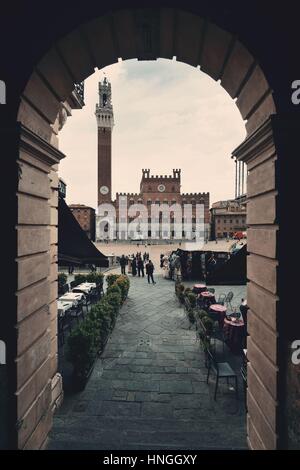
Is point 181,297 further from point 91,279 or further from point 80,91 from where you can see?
point 80,91

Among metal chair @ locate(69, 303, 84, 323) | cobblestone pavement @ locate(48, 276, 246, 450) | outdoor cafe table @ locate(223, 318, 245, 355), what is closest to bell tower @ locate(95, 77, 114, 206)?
metal chair @ locate(69, 303, 84, 323)

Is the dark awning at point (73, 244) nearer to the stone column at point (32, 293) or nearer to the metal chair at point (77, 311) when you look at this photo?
the stone column at point (32, 293)

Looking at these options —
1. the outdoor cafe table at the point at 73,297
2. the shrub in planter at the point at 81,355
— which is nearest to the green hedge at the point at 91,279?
the outdoor cafe table at the point at 73,297

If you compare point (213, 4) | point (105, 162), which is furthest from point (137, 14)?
point (105, 162)

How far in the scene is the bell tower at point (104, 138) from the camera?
73.0m

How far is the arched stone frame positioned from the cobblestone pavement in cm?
80

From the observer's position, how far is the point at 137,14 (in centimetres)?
323

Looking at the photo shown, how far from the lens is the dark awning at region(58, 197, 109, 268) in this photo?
592 centimetres

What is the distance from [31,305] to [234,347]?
6.12 m

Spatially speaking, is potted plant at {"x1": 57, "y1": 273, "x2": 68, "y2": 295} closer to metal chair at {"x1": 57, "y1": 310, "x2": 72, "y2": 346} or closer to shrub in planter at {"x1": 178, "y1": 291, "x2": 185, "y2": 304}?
metal chair at {"x1": 57, "y1": 310, "x2": 72, "y2": 346}

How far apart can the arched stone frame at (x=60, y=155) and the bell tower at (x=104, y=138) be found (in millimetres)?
70486

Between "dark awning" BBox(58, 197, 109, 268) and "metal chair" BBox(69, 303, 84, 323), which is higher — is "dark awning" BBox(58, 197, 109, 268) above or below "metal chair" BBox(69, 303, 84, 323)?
above

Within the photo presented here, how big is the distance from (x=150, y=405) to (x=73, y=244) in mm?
3595

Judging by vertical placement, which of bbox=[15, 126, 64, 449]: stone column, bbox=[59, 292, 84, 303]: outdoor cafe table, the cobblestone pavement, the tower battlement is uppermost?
the tower battlement
